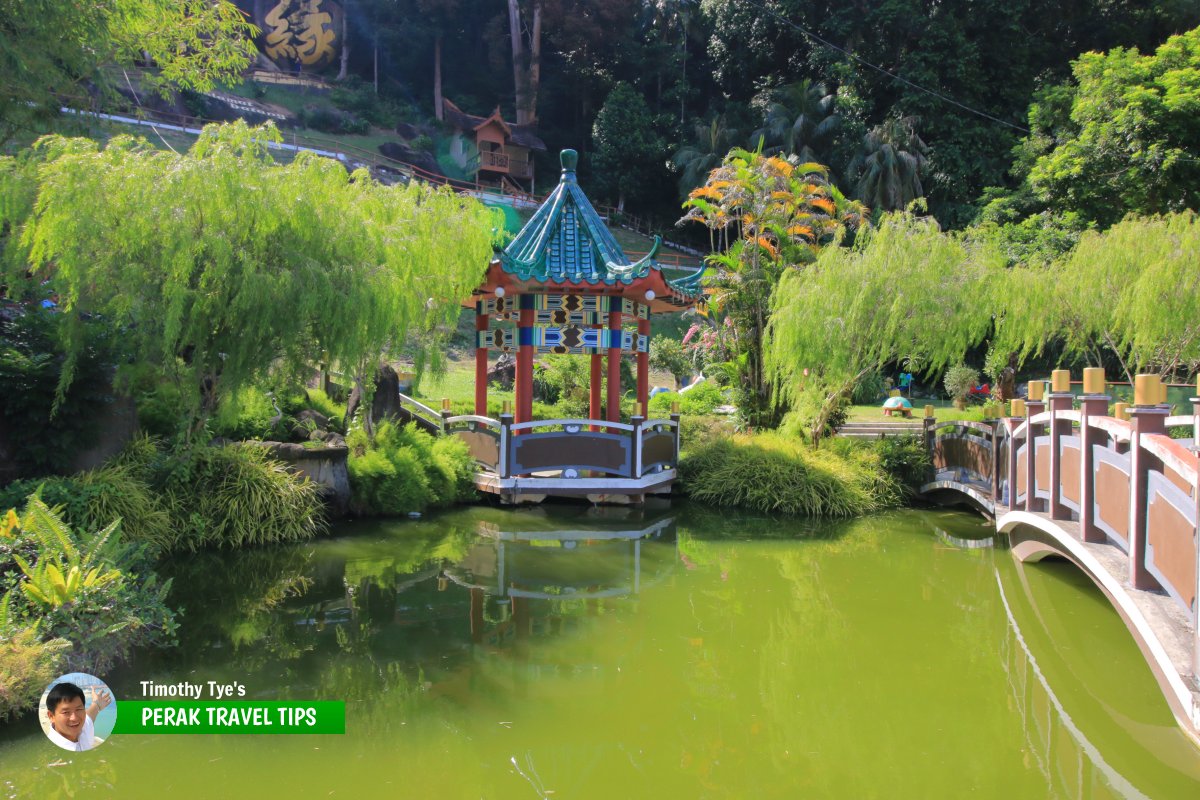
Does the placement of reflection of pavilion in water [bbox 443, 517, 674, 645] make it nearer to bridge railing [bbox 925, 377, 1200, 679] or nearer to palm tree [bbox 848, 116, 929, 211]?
bridge railing [bbox 925, 377, 1200, 679]

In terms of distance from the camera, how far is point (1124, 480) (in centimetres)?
509

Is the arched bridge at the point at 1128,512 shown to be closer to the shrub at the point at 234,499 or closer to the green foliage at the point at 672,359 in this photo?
the shrub at the point at 234,499

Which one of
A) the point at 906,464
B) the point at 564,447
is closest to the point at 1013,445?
the point at 906,464

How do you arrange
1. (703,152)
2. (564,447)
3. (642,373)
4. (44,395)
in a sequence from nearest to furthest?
(44,395)
(564,447)
(642,373)
(703,152)

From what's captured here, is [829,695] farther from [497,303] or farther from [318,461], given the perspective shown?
[497,303]

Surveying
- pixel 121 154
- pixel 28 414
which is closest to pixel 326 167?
pixel 121 154

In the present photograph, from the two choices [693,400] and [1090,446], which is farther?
[693,400]

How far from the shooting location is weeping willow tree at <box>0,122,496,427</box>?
23.2 ft

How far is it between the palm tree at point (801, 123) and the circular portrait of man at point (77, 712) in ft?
90.6

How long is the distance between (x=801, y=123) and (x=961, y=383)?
41.7 feet

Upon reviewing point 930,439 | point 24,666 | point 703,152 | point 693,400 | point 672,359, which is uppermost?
point 703,152

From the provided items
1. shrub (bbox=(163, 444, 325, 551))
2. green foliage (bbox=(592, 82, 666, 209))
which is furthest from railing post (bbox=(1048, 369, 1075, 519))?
green foliage (bbox=(592, 82, 666, 209))

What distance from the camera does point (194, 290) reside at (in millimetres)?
7410

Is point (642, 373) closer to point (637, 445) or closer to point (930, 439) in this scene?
point (637, 445)
